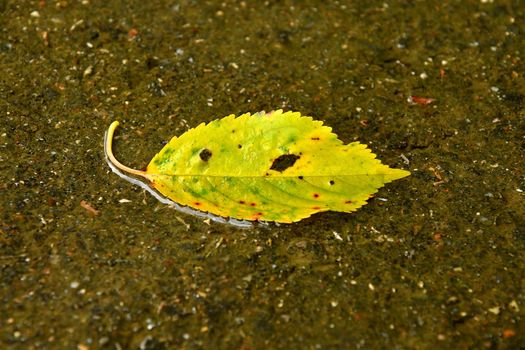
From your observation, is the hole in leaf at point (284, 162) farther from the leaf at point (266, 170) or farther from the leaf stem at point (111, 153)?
the leaf stem at point (111, 153)

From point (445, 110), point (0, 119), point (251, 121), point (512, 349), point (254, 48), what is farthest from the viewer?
point (254, 48)

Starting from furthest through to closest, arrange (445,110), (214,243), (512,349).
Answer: (445,110) → (214,243) → (512,349)

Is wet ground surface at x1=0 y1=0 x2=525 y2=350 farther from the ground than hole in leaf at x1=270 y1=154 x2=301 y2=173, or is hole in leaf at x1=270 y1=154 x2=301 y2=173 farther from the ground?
hole in leaf at x1=270 y1=154 x2=301 y2=173

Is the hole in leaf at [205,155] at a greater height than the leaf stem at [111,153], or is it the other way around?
the hole in leaf at [205,155]

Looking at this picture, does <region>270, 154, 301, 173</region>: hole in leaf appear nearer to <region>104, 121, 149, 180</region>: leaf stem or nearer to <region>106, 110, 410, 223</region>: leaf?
<region>106, 110, 410, 223</region>: leaf

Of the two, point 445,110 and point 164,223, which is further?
point 445,110

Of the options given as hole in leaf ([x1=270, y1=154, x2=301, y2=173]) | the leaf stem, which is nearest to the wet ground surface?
the leaf stem

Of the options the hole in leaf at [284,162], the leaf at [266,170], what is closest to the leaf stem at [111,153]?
the leaf at [266,170]

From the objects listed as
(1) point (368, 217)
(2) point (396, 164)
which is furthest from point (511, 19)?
(1) point (368, 217)

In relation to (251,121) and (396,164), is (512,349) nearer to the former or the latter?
(396,164)
